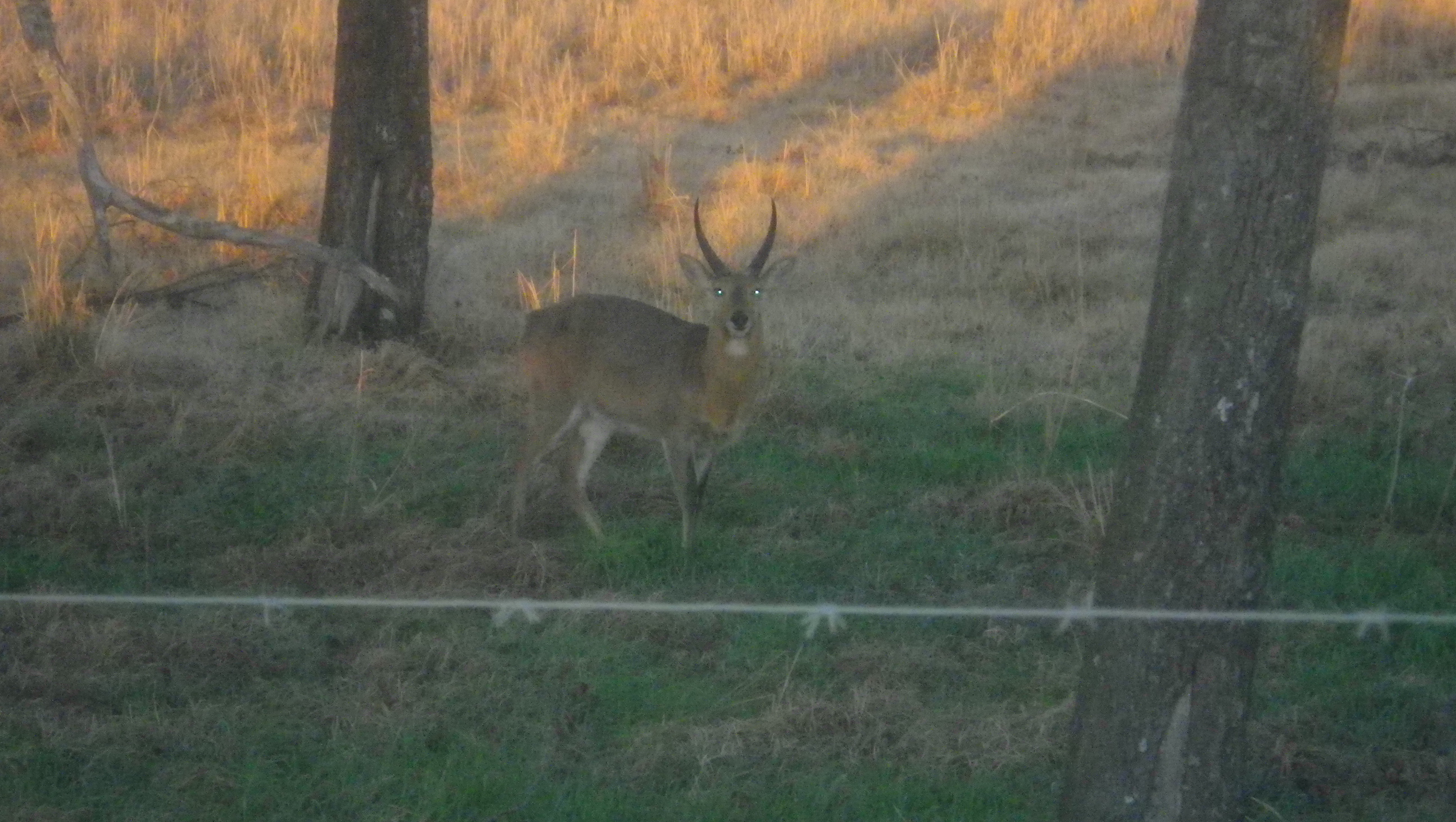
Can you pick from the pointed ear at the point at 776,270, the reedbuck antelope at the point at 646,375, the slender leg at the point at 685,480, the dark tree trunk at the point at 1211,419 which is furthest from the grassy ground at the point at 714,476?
the pointed ear at the point at 776,270

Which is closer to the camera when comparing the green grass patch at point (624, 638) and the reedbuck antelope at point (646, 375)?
the green grass patch at point (624, 638)

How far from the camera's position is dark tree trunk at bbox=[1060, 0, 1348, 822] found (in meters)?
3.82

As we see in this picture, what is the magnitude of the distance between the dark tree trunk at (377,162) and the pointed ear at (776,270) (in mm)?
2856

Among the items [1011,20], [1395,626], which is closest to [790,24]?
[1011,20]

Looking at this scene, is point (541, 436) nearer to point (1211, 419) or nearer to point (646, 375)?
point (646, 375)

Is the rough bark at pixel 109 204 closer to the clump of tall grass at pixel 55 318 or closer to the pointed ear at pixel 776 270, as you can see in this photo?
the clump of tall grass at pixel 55 318

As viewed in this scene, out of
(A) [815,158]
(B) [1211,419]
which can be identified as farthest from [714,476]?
(A) [815,158]

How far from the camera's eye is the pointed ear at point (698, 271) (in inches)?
312

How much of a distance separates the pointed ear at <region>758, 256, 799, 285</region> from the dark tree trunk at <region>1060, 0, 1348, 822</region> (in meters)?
3.75

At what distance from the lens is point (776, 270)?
26.2ft

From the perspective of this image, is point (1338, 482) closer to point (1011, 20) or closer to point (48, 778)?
point (48, 778)

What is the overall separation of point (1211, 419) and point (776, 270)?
4186mm

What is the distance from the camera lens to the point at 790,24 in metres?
18.7

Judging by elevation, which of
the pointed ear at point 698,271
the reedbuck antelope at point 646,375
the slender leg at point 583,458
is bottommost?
the slender leg at point 583,458
